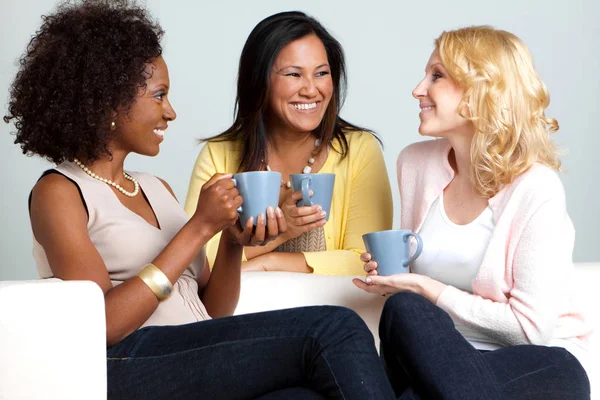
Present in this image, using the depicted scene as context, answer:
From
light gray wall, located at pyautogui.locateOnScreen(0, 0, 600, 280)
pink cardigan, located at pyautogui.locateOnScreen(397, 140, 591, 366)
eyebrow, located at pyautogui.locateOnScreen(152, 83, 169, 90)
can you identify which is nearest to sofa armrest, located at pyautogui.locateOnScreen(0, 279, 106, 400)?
eyebrow, located at pyautogui.locateOnScreen(152, 83, 169, 90)

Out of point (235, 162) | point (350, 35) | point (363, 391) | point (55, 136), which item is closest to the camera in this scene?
point (363, 391)

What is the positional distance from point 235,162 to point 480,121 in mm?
896

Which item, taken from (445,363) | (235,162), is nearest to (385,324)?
(445,363)

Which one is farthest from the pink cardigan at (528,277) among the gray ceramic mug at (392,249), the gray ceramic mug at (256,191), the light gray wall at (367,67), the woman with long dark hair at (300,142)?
the light gray wall at (367,67)

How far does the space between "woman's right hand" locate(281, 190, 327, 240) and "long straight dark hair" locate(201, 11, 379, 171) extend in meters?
0.61

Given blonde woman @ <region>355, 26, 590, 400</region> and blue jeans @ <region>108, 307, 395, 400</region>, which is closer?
blue jeans @ <region>108, 307, 395, 400</region>

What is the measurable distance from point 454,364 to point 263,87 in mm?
1252

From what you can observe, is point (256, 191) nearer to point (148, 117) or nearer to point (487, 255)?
point (148, 117)

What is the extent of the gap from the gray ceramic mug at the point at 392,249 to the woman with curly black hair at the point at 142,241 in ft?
0.69

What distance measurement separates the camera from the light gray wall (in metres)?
3.91

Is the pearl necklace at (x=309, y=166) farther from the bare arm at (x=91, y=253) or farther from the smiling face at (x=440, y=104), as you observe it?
the bare arm at (x=91, y=253)

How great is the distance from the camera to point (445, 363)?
5.97ft

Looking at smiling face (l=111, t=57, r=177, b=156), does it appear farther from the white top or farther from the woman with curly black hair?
the white top

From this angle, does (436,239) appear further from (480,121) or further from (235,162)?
(235,162)
